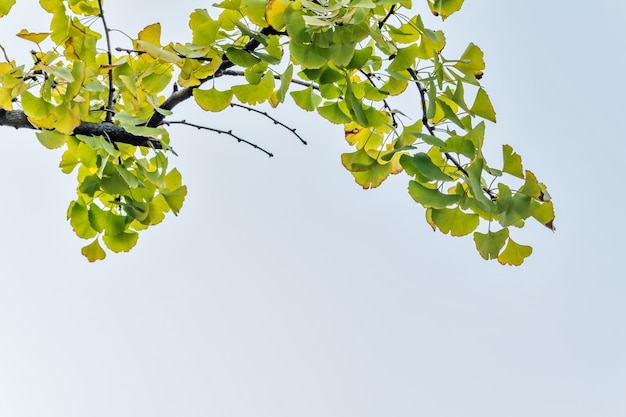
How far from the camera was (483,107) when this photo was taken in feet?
2.61

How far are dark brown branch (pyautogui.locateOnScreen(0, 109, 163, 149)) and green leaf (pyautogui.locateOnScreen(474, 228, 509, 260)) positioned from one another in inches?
16.1

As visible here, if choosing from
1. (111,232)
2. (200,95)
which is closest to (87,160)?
(111,232)

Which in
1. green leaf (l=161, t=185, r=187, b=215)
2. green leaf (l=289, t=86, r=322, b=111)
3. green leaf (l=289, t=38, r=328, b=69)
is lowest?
green leaf (l=289, t=38, r=328, b=69)

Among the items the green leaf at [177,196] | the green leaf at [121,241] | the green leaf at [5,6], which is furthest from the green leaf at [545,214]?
the green leaf at [5,6]

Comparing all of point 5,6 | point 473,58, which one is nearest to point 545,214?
point 473,58

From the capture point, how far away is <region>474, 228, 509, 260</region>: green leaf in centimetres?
79

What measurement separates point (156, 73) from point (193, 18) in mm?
109

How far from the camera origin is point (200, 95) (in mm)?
844

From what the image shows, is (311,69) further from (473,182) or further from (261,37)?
(473,182)

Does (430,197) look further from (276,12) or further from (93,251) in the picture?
(93,251)

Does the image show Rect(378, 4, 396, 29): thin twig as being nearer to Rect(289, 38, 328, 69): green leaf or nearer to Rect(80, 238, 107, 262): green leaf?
Rect(289, 38, 328, 69): green leaf

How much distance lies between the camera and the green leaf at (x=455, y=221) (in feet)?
2.64

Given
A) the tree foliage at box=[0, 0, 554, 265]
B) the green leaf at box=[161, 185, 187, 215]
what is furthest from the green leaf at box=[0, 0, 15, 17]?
the green leaf at box=[161, 185, 187, 215]

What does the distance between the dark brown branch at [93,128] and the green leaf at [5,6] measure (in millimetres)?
120
